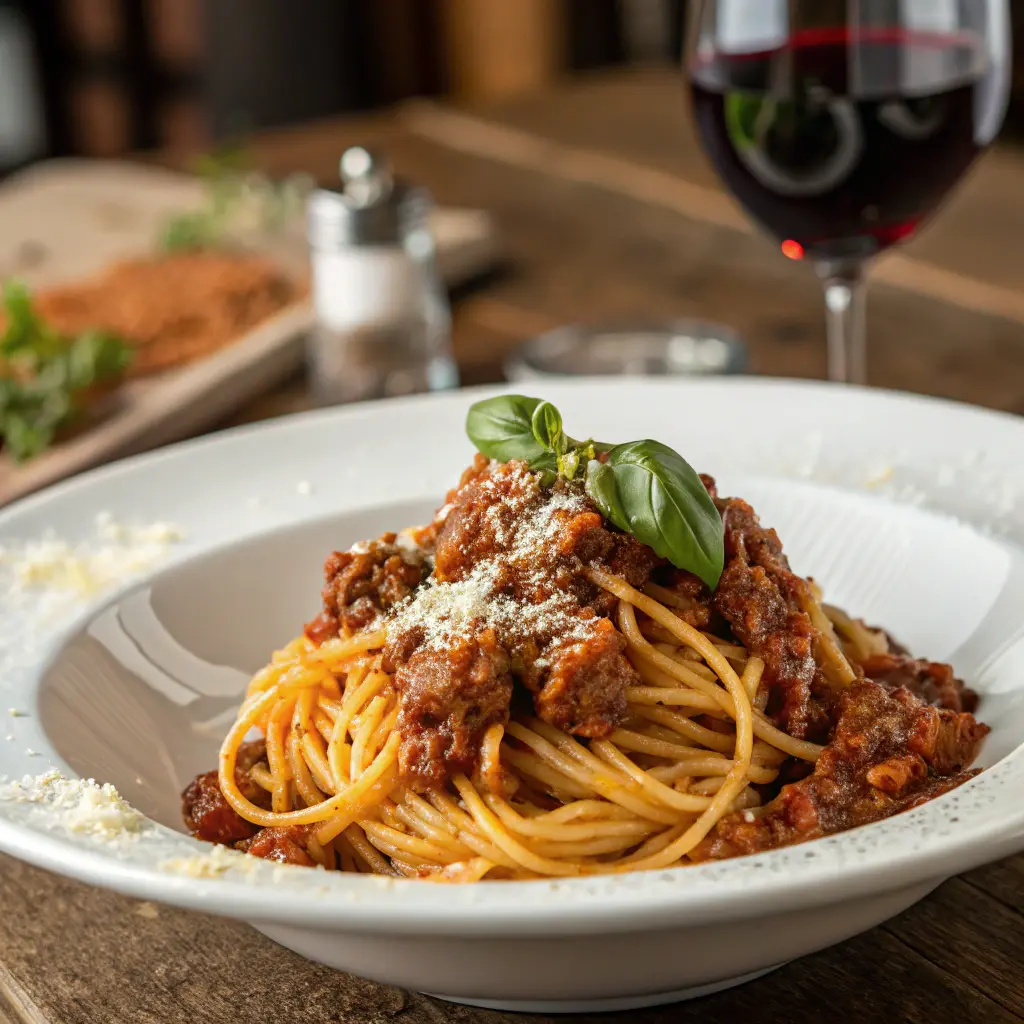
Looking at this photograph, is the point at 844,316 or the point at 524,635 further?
the point at 844,316

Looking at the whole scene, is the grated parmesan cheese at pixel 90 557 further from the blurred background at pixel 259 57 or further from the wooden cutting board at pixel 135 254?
the blurred background at pixel 259 57

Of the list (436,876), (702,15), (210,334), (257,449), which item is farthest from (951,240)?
(436,876)

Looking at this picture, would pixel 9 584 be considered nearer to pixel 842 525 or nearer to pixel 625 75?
pixel 842 525

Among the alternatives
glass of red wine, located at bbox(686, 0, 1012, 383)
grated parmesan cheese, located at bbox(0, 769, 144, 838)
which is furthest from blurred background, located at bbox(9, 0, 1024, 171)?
grated parmesan cheese, located at bbox(0, 769, 144, 838)

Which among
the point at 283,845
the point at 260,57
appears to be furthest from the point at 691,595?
the point at 260,57

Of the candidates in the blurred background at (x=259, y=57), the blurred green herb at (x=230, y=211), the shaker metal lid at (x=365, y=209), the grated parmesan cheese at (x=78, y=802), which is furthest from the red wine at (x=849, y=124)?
the blurred background at (x=259, y=57)

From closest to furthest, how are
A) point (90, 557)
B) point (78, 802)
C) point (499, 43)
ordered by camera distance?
point (78, 802) < point (90, 557) < point (499, 43)

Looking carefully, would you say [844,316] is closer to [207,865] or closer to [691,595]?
[691,595]
